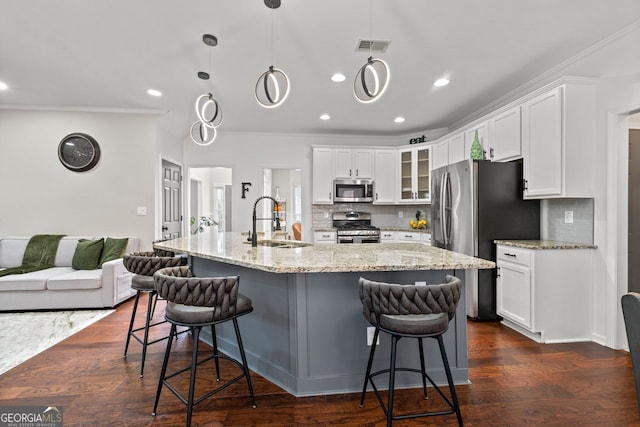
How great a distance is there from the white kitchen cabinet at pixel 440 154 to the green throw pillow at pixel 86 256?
507 cm

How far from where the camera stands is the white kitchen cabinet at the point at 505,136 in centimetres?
328

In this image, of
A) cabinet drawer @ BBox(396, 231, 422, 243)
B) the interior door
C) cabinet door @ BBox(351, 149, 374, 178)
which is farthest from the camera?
cabinet door @ BBox(351, 149, 374, 178)

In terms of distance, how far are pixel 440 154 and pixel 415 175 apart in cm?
60

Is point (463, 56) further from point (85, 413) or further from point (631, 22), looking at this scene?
point (85, 413)

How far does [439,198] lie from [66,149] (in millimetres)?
5198

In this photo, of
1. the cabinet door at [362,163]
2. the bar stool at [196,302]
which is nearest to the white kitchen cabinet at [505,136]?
the cabinet door at [362,163]

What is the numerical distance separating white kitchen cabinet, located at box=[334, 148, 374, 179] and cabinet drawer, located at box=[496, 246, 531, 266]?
9.40 feet

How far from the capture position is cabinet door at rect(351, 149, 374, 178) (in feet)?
18.7

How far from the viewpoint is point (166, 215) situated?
513 centimetres

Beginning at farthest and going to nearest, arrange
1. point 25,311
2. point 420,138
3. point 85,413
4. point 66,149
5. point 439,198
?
point 420,138, point 66,149, point 439,198, point 25,311, point 85,413

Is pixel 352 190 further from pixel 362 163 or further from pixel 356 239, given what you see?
pixel 356 239

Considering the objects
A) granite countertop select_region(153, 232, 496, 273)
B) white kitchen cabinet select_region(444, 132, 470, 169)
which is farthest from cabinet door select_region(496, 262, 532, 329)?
white kitchen cabinet select_region(444, 132, 470, 169)

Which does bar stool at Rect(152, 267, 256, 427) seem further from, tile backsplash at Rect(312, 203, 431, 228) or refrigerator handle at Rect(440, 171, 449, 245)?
tile backsplash at Rect(312, 203, 431, 228)

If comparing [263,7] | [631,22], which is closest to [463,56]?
[631,22]
